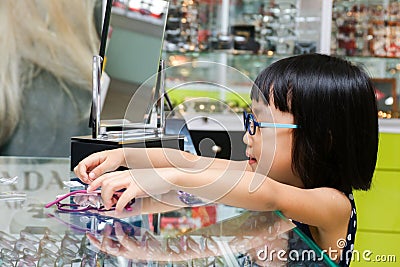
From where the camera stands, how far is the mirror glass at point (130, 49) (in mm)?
1740

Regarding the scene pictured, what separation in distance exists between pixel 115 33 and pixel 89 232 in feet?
3.43

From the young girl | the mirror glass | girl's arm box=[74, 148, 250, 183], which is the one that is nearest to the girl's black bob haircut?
the young girl

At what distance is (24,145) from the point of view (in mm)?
3078

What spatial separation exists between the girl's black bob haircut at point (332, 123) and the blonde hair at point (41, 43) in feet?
6.79

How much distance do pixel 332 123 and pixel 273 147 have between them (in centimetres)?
12

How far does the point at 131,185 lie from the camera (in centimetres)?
90

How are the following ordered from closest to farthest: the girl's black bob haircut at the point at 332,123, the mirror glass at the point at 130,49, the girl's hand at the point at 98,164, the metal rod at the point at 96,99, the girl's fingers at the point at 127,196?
the girl's fingers at the point at 127,196 < the girl's black bob haircut at the point at 332,123 < the girl's hand at the point at 98,164 < the metal rod at the point at 96,99 < the mirror glass at the point at 130,49

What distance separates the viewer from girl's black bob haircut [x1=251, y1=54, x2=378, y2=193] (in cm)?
105

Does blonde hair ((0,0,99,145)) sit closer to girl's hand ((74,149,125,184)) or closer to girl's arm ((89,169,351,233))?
Answer: girl's hand ((74,149,125,184))

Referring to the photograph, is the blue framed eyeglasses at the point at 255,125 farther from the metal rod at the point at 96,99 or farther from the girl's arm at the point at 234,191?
the metal rod at the point at 96,99

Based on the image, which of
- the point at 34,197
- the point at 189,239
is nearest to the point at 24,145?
the point at 34,197

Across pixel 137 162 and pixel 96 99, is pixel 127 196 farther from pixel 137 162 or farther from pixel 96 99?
pixel 96 99

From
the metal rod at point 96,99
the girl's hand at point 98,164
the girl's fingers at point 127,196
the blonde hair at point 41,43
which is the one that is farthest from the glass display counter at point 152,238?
the blonde hair at point 41,43

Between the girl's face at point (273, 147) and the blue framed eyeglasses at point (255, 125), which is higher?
the blue framed eyeglasses at point (255, 125)
